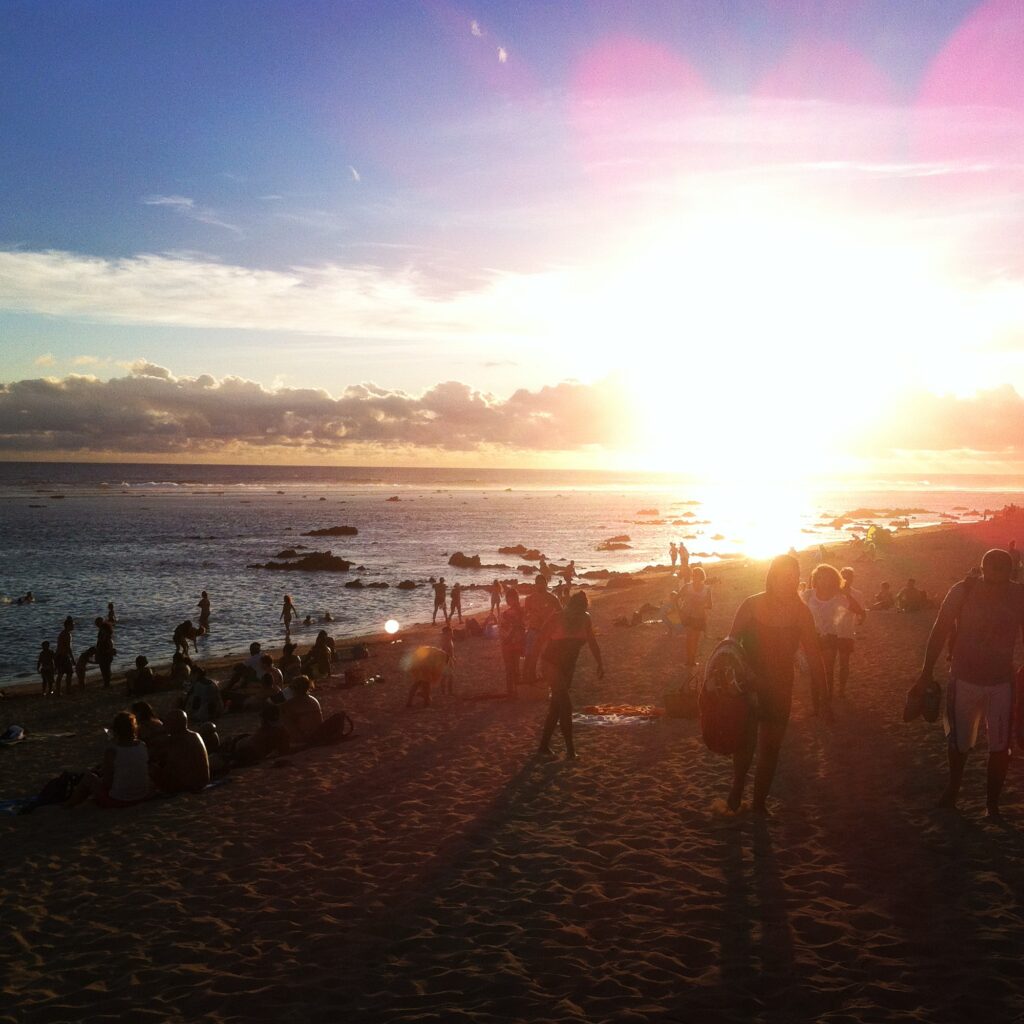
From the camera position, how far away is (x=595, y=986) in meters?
4.96

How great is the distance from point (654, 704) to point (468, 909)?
7.89m

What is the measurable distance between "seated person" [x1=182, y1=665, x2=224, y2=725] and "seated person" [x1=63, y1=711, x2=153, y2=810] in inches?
215

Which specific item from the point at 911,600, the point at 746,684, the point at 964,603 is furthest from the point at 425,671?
the point at 911,600

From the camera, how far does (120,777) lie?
9250 millimetres

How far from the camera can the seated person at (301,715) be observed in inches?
460

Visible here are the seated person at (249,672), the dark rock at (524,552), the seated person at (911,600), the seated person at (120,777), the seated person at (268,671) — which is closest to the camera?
the seated person at (120,777)

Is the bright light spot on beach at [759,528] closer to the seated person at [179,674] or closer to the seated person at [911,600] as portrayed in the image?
the seated person at [911,600]

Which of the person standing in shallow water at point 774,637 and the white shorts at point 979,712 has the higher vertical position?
the person standing in shallow water at point 774,637

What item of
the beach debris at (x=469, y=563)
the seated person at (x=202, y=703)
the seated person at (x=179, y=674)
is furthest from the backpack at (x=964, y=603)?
the beach debris at (x=469, y=563)

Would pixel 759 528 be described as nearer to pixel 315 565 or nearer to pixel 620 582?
pixel 620 582

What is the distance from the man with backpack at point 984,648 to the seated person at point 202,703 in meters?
12.1

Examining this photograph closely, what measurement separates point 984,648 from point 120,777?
8.80m

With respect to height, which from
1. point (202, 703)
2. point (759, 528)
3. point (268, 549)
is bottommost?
point (268, 549)

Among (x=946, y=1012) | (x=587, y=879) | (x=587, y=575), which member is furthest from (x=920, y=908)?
(x=587, y=575)
